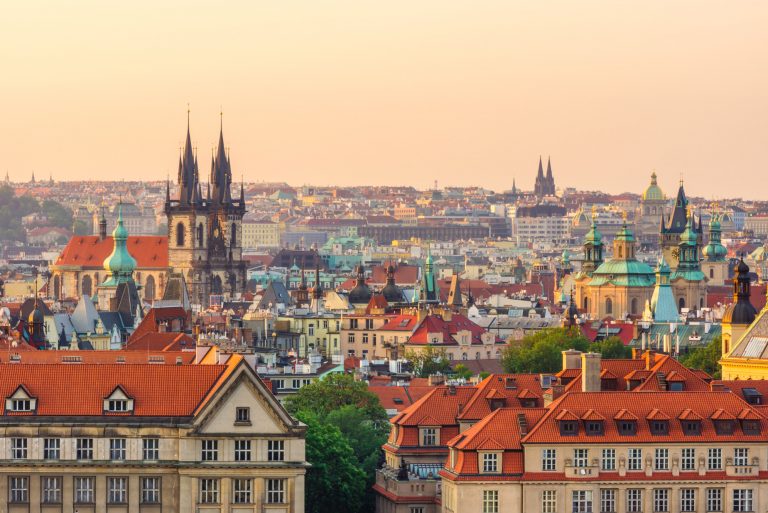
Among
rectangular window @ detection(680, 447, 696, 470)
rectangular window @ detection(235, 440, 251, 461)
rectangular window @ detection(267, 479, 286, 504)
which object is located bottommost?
rectangular window @ detection(267, 479, 286, 504)

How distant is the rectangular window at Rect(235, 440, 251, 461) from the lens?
62344mm

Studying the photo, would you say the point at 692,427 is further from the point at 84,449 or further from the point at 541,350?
the point at 541,350

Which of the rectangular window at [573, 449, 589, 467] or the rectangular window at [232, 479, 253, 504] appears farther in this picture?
the rectangular window at [573, 449, 589, 467]

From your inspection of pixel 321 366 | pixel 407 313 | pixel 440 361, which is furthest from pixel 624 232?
pixel 321 366

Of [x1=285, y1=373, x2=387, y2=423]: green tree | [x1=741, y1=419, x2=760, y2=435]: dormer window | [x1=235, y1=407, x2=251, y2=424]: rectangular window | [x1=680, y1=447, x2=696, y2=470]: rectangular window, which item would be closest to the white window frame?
[x1=235, y1=407, x2=251, y2=424]: rectangular window

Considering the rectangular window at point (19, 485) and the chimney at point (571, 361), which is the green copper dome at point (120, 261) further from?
the rectangular window at point (19, 485)

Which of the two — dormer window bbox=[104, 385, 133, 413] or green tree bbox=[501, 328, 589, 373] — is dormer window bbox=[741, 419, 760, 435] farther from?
green tree bbox=[501, 328, 589, 373]

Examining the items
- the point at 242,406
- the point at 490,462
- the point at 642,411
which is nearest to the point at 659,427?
the point at 642,411

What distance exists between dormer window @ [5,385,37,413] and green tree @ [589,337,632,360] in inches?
2092

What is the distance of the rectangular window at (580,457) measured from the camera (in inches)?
2534

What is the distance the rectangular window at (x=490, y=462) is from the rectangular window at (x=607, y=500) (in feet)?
8.52

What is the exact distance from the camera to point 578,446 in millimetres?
64438

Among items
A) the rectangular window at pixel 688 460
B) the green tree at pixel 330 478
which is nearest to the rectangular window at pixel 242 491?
the green tree at pixel 330 478

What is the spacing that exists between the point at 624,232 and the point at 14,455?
118166 mm
